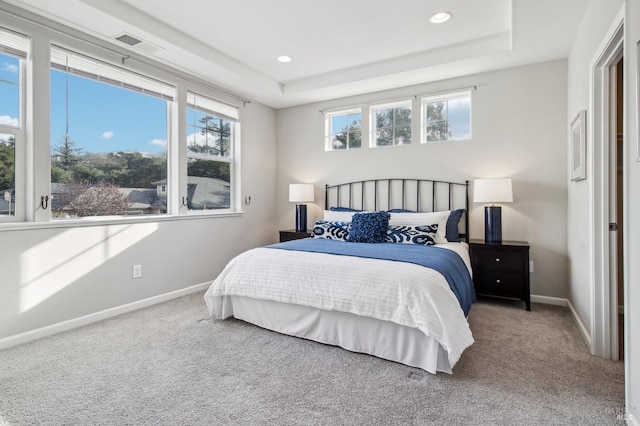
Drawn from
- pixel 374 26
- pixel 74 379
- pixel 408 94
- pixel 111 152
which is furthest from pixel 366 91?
pixel 74 379

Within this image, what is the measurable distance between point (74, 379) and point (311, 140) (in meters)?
3.84

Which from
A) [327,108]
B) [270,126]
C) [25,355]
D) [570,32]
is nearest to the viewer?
[25,355]

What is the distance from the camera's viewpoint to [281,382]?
2.00m

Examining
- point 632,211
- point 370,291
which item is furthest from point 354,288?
point 632,211

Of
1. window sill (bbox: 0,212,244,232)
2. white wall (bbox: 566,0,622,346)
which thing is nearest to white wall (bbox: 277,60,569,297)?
white wall (bbox: 566,0,622,346)

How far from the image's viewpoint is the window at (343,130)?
15.4ft

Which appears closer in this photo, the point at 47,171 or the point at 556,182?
the point at 47,171

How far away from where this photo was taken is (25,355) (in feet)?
7.70

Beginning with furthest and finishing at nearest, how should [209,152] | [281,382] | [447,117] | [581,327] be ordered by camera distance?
[209,152]
[447,117]
[581,327]
[281,382]

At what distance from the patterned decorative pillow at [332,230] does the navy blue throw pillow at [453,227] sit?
109cm

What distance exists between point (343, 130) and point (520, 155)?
2.24 m

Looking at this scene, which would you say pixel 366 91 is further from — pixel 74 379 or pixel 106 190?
pixel 74 379

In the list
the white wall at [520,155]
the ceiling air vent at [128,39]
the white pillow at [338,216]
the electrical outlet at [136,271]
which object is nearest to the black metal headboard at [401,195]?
the white wall at [520,155]

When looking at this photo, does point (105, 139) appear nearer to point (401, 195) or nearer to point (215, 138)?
point (215, 138)
